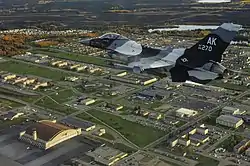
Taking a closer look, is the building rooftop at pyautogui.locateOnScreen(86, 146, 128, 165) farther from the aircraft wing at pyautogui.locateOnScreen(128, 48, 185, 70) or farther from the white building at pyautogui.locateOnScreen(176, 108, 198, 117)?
the white building at pyautogui.locateOnScreen(176, 108, 198, 117)

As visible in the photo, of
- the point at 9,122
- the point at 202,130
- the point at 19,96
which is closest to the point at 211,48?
the point at 202,130

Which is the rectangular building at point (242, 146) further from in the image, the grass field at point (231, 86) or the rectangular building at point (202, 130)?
the grass field at point (231, 86)

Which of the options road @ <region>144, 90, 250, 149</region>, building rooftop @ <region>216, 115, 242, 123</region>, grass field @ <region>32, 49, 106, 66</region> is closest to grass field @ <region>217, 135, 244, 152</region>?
building rooftop @ <region>216, 115, 242, 123</region>

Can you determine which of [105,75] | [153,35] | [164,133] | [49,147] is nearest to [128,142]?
[164,133]

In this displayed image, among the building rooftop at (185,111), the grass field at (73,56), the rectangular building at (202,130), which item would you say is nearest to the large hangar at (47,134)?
the rectangular building at (202,130)

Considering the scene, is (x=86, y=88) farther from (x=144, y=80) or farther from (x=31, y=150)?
(x=31, y=150)

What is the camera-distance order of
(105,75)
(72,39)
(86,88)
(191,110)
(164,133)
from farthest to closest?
(72,39) < (105,75) < (86,88) < (191,110) < (164,133)
